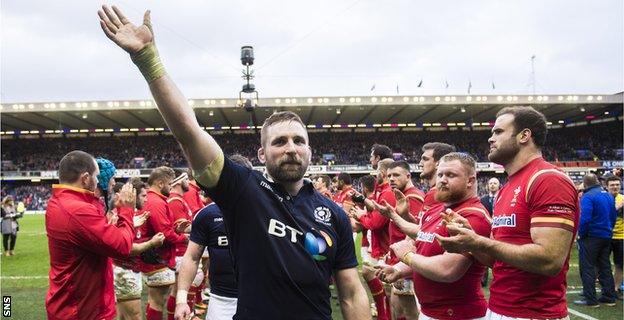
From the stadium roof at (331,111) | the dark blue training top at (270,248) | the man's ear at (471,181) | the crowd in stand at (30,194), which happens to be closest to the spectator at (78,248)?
the dark blue training top at (270,248)

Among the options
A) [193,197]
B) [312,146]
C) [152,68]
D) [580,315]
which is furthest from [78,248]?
[312,146]

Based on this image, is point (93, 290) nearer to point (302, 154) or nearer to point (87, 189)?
point (87, 189)

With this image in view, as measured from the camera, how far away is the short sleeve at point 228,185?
7.17ft

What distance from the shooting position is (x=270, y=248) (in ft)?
7.46

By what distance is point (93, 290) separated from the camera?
3.77 metres

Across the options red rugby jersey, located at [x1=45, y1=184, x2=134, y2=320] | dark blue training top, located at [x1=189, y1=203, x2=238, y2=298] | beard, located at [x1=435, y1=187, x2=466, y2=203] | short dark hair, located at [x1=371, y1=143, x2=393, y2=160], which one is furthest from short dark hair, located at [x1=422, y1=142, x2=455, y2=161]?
red rugby jersey, located at [x1=45, y1=184, x2=134, y2=320]

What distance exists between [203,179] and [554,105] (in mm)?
40912

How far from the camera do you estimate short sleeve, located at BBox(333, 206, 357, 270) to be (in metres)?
2.62

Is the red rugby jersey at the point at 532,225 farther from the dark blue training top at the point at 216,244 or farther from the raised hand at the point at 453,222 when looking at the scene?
the dark blue training top at the point at 216,244

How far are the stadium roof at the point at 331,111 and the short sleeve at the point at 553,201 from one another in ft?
102

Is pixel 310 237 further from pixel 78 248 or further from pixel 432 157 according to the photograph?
pixel 432 157

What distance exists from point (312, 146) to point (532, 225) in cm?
4529

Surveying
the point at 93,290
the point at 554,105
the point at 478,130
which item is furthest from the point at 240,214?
the point at 478,130

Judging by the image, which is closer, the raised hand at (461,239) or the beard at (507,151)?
the raised hand at (461,239)
